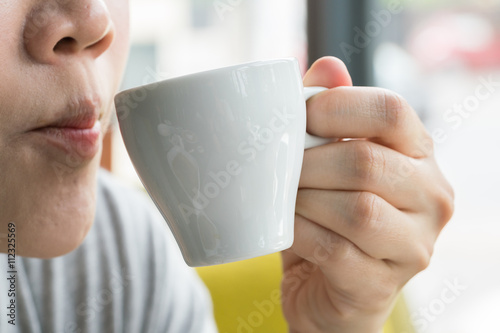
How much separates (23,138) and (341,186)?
0.35m

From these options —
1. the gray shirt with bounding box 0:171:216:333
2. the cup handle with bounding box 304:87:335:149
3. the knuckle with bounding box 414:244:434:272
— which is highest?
the cup handle with bounding box 304:87:335:149

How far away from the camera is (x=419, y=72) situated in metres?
2.31

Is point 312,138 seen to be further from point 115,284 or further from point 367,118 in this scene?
point 115,284

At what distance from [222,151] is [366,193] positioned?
21 cm

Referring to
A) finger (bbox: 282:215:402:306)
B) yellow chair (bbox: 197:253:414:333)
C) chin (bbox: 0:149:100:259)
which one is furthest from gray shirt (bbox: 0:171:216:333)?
finger (bbox: 282:215:402:306)

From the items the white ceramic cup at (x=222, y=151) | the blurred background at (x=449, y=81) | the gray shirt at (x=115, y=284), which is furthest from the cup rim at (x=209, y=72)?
the blurred background at (x=449, y=81)

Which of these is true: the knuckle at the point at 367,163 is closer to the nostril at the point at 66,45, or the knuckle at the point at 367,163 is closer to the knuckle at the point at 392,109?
the knuckle at the point at 392,109

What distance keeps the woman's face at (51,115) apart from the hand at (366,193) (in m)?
0.25

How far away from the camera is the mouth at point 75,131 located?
0.58 metres

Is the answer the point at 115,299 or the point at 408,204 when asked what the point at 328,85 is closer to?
the point at 408,204

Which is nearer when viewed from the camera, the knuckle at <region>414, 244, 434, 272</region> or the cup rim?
the cup rim

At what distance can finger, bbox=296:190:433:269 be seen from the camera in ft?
2.02

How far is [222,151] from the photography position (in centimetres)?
50

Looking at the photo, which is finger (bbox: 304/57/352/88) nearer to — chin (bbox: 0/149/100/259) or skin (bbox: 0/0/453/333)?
skin (bbox: 0/0/453/333)
